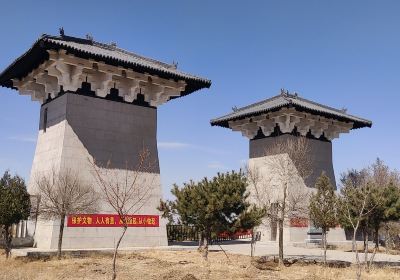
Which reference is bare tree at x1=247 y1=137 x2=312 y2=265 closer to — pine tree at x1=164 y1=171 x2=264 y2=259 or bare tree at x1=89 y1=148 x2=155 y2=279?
bare tree at x1=89 y1=148 x2=155 y2=279

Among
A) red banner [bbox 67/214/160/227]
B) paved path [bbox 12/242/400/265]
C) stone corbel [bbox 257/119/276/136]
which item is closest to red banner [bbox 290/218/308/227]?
paved path [bbox 12/242/400/265]

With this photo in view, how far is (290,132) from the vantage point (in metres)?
29.2

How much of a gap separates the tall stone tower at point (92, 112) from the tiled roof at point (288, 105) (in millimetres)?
5837

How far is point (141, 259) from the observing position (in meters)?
18.2

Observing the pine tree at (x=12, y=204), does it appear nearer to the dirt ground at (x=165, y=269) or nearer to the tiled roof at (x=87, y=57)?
the dirt ground at (x=165, y=269)

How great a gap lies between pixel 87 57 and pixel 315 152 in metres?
17.6

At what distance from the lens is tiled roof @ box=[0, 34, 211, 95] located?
20.2 metres

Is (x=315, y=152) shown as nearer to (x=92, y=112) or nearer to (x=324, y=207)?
(x=324, y=207)

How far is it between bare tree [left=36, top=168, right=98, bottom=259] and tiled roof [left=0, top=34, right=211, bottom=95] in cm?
591

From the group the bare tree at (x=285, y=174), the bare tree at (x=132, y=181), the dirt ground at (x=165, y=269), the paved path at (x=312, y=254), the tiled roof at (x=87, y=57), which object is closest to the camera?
the dirt ground at (x=165, y=269)

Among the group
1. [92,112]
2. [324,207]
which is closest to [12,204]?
[92,112]

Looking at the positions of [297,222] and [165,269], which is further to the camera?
[297,222]

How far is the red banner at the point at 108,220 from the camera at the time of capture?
20.9 metres

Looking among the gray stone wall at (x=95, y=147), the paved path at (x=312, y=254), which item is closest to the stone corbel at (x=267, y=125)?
the paved path at (x=312, y=254)
